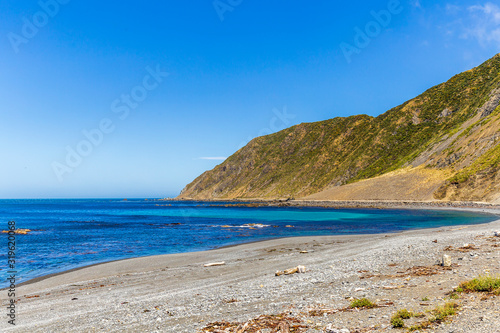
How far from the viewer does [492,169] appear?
7956 centimetres

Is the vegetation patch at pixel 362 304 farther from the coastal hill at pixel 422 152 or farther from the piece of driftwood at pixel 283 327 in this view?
the coastal hill at pixel 422 152

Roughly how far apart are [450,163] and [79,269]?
361 ft

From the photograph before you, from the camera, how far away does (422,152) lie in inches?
5044

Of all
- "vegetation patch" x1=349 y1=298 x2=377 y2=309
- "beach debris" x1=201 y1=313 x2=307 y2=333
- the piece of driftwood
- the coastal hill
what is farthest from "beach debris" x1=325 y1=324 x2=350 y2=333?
the coastal hill

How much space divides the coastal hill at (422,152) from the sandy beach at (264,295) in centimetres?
7556

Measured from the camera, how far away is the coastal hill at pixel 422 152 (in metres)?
91.1

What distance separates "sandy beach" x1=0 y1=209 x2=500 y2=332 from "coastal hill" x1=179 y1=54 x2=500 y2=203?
75556 mm

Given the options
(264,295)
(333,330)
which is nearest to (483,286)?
(333,330)

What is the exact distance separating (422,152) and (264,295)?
134338mm

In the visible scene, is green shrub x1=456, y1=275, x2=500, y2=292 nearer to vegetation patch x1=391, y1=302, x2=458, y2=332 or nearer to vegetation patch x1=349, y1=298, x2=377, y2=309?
vegetation patch x1=391, y1=302, x2=458, y2=332

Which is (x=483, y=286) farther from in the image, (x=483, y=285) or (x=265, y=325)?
(x=265, y=325)

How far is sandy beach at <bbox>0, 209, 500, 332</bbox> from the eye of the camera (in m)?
8.60

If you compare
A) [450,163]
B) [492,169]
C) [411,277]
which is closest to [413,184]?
[450,163]

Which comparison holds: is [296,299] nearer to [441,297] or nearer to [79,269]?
[441,297]
